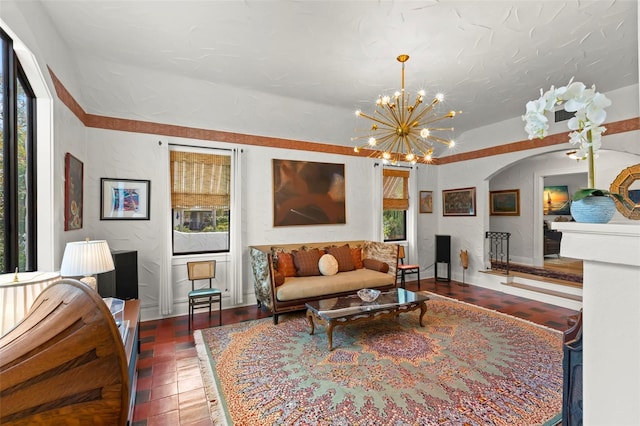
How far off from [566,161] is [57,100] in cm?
857

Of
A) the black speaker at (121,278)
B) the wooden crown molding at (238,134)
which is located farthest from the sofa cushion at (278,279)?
the wooden crown molding at (238,134)

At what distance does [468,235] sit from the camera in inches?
240

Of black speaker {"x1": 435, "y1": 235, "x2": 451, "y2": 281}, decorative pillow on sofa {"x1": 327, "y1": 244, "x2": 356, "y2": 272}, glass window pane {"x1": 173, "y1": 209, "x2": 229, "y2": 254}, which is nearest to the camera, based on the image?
glass window pane {"x1": 173, "y1": 209, "x2": 229, "y2": 254}

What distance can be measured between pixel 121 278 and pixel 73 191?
3.54ft

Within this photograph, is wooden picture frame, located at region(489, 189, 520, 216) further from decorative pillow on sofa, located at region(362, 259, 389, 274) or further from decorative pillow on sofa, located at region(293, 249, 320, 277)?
decorative pillow on sofa, located at region(293, 249, 320, 277)

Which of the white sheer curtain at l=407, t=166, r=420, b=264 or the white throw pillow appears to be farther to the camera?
the white sheer curtain at l=407, t=166, r=420, b=264

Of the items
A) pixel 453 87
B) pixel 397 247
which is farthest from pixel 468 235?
pixel 453 87

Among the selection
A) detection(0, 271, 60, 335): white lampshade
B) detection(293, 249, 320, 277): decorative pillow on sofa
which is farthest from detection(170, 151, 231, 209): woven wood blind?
detection(0, 271, 60, 335): white lampshade

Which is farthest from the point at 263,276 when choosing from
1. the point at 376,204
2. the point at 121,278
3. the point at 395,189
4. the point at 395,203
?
the point at 395,189

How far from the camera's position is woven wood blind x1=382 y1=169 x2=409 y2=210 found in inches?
237

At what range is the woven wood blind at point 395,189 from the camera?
6027 millimetres

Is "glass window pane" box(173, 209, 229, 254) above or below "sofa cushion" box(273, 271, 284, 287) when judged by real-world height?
above

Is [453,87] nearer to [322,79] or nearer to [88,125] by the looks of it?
[322,79]

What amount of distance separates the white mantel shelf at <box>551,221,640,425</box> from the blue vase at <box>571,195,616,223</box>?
0.08m
